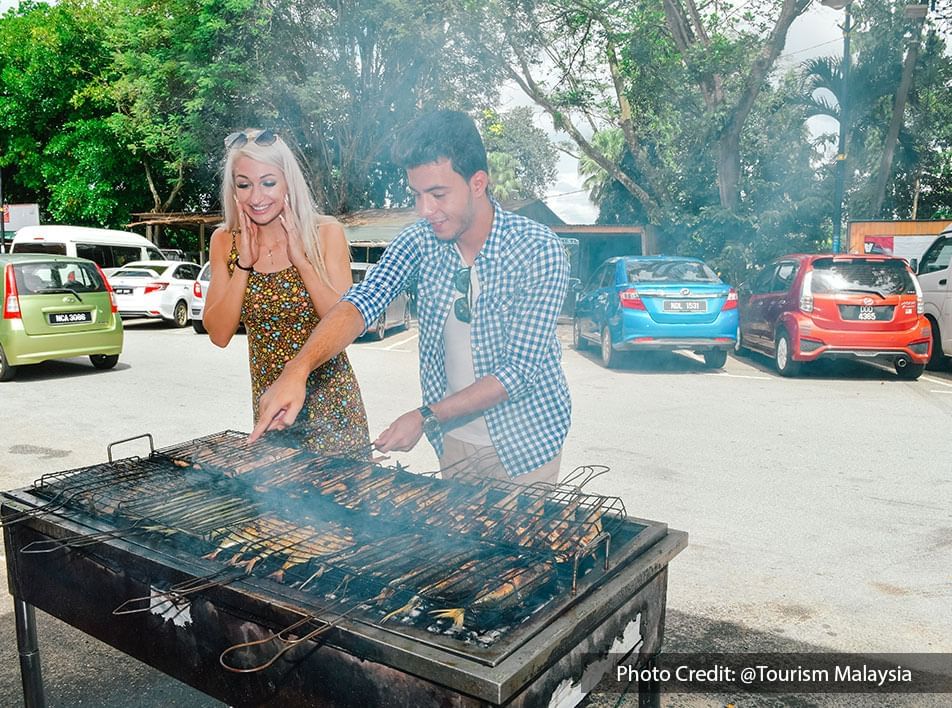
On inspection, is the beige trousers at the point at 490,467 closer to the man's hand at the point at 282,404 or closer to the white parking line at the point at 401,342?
the man's hand at the point at 282,404

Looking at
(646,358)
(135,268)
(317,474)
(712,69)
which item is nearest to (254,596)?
(317,474)

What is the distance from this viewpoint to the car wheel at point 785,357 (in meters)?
10.4

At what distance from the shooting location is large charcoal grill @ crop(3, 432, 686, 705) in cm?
155

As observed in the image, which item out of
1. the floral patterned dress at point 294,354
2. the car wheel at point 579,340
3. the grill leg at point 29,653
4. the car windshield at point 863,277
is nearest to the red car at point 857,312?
the car windshield at point 863,277

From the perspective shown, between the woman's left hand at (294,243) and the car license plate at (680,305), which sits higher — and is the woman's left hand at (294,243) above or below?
above

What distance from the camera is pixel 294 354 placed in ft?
9.63

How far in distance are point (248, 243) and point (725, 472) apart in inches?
171

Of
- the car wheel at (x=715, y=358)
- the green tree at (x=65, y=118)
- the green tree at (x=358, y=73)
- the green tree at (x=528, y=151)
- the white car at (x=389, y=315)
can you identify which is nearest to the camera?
the car wheel at (x=715, y=358)

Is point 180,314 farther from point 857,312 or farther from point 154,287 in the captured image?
→ point 857,312

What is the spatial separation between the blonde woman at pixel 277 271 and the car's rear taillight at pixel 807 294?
8.57m

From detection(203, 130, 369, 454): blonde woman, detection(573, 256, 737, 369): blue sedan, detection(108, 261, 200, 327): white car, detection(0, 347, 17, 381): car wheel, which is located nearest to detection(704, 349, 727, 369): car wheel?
detection(573, 256, 737, 369): blue sedan

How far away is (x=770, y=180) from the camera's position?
23.4 m

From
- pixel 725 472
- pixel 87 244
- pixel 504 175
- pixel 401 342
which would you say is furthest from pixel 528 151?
pixel 725 472

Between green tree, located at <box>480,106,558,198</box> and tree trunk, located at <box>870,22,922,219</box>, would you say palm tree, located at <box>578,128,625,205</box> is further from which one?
tree trunk, located at <box>870,22,922,219</box>
